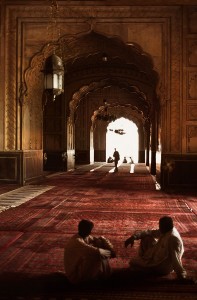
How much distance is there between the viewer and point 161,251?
12.2ft

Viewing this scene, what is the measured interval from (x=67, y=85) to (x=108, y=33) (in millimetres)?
6772

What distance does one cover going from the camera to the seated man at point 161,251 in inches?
142

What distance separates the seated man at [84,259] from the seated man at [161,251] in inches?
11.5

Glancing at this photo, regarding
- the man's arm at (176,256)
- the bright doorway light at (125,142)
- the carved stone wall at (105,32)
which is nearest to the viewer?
the man's arm at (176,256)

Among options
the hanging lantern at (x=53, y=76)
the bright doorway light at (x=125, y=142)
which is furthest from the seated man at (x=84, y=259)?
the bright doorway light at (x=125, y=142)

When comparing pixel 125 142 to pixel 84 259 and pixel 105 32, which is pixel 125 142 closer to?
pixel 105 32

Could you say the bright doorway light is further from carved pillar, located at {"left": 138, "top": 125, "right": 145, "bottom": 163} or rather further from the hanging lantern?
the hanging lantern

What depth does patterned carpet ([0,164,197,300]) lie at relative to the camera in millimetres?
3400

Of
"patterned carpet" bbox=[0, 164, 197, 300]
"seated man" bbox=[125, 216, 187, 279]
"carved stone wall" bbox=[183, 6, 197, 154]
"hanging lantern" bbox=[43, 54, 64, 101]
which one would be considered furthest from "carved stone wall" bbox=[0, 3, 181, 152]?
"seated man" bbox=[125, 216, 187, 279]

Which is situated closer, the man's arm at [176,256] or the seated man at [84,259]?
the seated man at [84,259]

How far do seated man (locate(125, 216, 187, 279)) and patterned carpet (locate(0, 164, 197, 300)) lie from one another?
0.36 ft

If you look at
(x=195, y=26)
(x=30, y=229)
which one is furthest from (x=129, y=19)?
(x=30, y=229)

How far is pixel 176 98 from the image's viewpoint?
10.3 metres

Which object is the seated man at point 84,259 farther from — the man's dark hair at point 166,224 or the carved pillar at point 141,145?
the carved pillar at point 141,145
